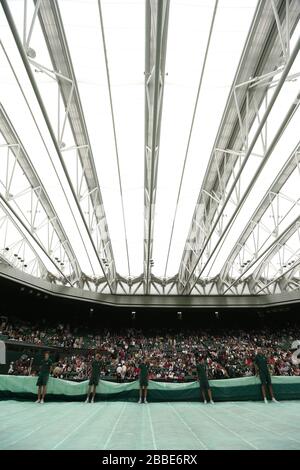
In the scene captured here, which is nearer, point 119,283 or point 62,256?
point 62,256

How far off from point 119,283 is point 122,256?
6954mm

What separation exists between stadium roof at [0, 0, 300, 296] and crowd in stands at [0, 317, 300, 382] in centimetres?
797

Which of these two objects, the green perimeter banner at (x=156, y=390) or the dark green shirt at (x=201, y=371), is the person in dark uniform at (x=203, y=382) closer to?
the dark green shirt at (x=201, y=371)

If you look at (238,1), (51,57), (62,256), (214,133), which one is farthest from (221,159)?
(62,256)

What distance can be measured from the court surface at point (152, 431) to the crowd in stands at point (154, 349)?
9.89m

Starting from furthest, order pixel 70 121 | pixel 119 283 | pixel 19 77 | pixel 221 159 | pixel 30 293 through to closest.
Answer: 1. pixel 119 283
2. pixel 30 293
3. pixel 221 159
4. pixel 70 121
5. pixel 19 77

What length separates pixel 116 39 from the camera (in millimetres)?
7871

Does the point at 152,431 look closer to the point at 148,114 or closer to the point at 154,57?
the point at 148,114

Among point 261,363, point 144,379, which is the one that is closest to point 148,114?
point 261,363

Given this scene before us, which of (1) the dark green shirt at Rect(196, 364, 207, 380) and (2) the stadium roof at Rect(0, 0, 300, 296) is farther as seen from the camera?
(1) the dark green shirt at Rect(196, 364, 207, 380)

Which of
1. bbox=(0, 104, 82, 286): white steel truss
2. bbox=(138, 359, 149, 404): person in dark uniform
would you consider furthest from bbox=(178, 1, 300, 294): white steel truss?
bbox=(0, 104, 82, 286): white steel truss

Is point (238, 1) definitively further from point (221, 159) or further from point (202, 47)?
point (221, 159)

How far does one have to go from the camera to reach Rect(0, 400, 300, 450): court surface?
479 centimetres

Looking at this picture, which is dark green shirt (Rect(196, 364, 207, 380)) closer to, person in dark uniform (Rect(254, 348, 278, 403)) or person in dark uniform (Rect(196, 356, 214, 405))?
person in dark uniform (Rect(196, 356, 214, 405))
